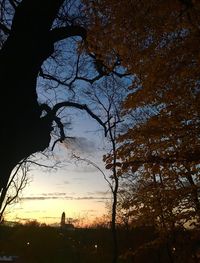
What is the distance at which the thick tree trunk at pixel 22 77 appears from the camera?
418 centimetres

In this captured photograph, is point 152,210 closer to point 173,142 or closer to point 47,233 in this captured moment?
point 173,142

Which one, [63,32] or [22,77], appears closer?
[22,77]

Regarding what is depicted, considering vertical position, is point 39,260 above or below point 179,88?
above

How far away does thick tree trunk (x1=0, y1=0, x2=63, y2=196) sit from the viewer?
418cm

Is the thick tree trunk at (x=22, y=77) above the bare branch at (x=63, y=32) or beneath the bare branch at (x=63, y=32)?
beneath

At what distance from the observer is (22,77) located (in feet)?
14.2

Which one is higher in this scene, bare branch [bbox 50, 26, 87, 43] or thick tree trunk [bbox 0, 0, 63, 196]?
bare branch [bbox 50, 26, 87, 43]

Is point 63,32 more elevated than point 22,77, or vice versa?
point 63,32

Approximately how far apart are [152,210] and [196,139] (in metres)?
3.49

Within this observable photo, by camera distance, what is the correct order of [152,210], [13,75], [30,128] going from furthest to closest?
1. [152,210]
2. [30,128]
3. [13,75]

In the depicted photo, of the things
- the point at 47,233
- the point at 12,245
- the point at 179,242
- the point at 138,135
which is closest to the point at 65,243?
the point at 47,233

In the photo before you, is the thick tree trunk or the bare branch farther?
the bare branch

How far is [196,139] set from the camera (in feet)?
28.5

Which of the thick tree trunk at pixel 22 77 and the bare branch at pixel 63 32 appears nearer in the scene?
the thick tree trunk at pixel 22 77
